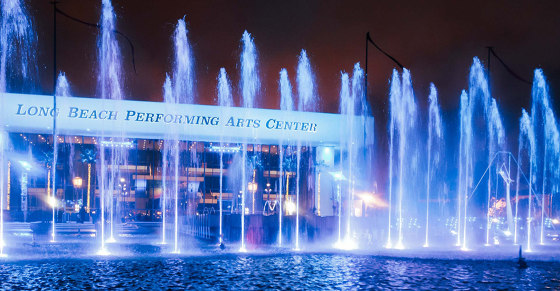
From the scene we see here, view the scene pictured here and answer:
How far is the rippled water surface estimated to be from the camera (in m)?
10.4

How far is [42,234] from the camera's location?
79.2 feet

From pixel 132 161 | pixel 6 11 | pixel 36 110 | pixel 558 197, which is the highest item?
pixel 6 11

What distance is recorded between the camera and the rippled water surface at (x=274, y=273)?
1045cm

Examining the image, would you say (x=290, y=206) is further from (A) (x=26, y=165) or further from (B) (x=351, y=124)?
(A) (x=26, y=165)

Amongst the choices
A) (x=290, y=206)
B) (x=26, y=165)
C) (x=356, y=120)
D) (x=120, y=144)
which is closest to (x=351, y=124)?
(x=356, y=120)

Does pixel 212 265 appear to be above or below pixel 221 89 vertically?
below

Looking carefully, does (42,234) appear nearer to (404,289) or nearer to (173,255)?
(173,255)

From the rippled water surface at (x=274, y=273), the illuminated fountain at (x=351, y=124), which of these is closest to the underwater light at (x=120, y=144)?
the illuminated fountain at (x=351, y=124)

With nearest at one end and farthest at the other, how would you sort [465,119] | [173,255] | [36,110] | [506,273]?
[506,273]
[173,255]
[465,119]
[36,110]

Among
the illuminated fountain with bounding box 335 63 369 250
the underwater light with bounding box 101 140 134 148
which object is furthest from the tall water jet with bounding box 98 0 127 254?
the illuminated fountain with bounding box 335 63 369 250

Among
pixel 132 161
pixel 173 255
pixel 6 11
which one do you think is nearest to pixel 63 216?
pixel 132 161

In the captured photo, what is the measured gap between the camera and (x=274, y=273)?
12.0m

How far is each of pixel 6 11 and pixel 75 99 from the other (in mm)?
11292

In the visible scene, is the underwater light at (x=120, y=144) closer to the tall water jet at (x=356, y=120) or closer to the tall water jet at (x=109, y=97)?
the tall water jet at (x=109, y=97)
